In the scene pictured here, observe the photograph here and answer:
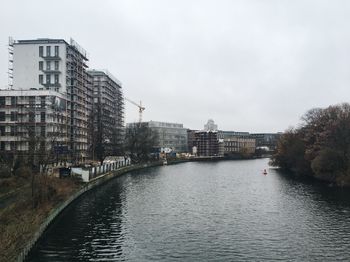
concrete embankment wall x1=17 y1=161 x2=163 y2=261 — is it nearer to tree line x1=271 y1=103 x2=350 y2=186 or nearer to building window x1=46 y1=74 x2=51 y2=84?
building window x1=46 y1=74 x2=51 y2=84

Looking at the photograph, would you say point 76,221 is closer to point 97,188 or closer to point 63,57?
point 97,188

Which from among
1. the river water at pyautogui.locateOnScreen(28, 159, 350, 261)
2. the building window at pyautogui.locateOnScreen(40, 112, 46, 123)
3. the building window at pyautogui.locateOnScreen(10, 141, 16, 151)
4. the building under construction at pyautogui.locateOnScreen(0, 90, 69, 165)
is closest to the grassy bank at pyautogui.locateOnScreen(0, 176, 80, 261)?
the river water at pyautogui.locateOnScreen(28, 159, 350, 261)

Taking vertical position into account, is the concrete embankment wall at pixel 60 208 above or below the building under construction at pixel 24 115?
below

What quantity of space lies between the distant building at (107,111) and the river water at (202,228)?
6470 cm

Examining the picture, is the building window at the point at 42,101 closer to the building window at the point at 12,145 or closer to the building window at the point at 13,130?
the building window at the point at 13,130

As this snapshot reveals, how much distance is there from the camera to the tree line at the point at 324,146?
7469 centimetres

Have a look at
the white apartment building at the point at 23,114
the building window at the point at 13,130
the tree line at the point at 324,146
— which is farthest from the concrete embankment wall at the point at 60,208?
the tree line at the point at 324,146

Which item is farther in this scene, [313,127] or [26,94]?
[26,94]

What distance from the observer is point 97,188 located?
72.9 m

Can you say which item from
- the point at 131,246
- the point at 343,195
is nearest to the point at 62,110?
the point at 343,195

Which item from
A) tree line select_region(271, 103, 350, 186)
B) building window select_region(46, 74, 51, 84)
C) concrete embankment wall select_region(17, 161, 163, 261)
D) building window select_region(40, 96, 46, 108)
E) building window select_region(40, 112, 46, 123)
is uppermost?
building window select_region(46, 74, 51, 84)

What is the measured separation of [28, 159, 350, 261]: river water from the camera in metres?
31.2

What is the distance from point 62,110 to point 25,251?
82.1 meters

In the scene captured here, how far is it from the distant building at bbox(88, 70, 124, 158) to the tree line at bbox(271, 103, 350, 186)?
5386cm
